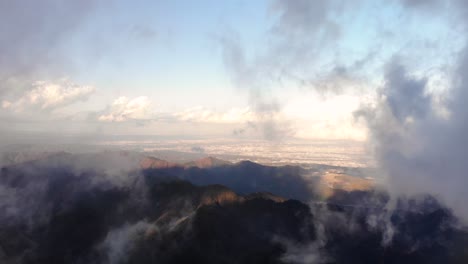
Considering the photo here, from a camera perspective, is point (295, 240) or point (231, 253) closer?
point (231, 253)

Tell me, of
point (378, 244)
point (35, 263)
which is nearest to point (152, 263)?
point (35, 263)

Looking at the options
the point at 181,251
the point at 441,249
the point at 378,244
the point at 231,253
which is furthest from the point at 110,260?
the point at 441,249

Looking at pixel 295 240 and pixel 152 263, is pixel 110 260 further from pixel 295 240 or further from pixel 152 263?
pixel 295 240

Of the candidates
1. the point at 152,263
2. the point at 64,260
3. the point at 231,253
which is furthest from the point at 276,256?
the point at 64,260

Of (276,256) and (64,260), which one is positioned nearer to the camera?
(276,256)

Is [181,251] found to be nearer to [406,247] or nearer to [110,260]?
[110,260]

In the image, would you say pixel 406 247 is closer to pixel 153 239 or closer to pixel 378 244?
pixel 378 244

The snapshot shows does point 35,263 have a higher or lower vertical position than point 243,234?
lower
